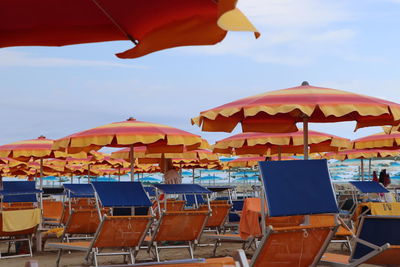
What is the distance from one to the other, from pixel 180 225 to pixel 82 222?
1.70 meters

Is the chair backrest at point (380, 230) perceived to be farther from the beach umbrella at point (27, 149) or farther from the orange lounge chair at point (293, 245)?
the beach umbrella at point (27, 149)

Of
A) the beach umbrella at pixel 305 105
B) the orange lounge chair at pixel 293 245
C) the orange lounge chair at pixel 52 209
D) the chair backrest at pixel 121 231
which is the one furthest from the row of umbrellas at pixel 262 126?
the orange lounge chair at pixel 293 245

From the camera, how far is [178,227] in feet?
22.0

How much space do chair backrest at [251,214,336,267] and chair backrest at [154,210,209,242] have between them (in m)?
2.36

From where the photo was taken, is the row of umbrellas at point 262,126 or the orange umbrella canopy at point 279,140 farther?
the orange umbrella canopy at point 279,140

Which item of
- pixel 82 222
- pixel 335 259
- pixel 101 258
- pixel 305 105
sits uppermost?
pixel 305 105

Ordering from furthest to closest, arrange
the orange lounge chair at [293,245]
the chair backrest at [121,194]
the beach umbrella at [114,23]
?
the chair backrest at [121,194] → the orange lounge chair at [293,245] → the beach umbrella at [114,23]

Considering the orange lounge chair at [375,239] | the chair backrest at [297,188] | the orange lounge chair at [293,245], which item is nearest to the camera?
the orange lounge chair at [293,245]

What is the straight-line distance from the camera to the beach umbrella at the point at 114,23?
2.80 metres

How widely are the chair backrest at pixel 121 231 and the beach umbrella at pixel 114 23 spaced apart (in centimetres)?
267

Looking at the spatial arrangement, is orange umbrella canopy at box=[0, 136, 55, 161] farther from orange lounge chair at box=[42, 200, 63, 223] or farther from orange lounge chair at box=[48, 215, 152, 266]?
orange lounge chair at box=[48, 215, 152, 266]

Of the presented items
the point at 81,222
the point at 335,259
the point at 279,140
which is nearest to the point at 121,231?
the point at 81,222

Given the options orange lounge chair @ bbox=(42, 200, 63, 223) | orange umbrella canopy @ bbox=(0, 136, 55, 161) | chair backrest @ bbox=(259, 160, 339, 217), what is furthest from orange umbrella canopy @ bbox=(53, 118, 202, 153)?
chair backrest @ bbox=(259, 160, 339, 217)

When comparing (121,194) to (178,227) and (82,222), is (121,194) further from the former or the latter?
(82,222)
